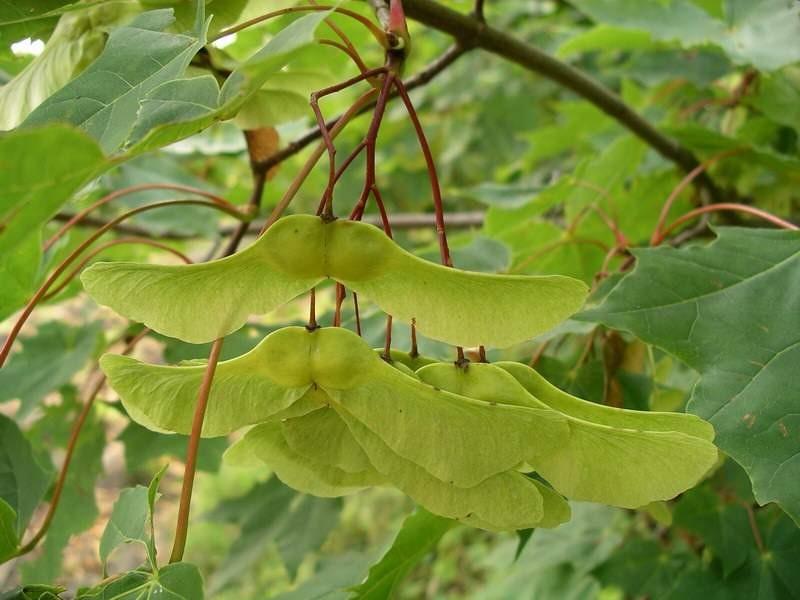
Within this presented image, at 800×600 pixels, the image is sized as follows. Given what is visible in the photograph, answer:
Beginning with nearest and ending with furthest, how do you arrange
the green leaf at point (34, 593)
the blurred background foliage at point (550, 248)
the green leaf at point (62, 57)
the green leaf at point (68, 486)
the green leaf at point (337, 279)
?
the green leaf at point (337, 279), the green leaf at point (34, 593), the green leaf at point (62, 57), the blurred background foliage at point (550, 248), the green leaf at point (68, 486)

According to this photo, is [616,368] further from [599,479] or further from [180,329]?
[180,329]

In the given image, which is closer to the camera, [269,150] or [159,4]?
[159,4]

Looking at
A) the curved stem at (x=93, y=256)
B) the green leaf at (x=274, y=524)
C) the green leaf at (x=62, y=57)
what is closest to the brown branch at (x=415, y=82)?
the curved stem at (x=93, y=256)

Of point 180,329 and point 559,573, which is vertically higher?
point 180,329

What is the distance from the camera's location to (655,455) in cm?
55

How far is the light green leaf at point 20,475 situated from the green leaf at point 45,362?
386 mm

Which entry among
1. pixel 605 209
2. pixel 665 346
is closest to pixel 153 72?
pixel 665 346

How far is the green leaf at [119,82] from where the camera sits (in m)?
0.59

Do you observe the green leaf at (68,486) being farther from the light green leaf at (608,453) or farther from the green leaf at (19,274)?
the light green leaf at (608,453)

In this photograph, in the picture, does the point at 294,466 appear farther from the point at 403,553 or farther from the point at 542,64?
the point at 542,64

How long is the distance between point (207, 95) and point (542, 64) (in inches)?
23.7

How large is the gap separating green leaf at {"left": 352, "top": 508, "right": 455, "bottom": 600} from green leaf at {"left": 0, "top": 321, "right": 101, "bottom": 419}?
718 millimetres

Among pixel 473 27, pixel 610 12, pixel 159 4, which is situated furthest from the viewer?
pixel 610 12

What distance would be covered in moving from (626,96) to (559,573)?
1.01 m
